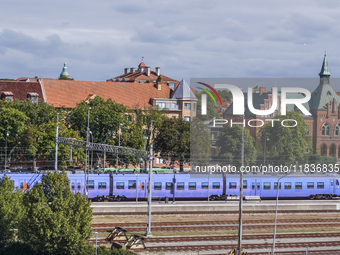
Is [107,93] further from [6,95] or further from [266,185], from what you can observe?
[266,185]

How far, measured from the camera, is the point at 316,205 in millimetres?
76625

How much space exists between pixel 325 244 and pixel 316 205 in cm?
1287

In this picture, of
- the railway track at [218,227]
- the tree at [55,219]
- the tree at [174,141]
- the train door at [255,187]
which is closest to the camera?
the tree at [55,219]

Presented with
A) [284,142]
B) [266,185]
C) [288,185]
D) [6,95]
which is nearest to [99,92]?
[6,95]

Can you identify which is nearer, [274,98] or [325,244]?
[325,244]

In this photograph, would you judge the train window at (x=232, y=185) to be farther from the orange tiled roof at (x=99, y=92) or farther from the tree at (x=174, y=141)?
the orange tiled roof at (x=99, y=92)

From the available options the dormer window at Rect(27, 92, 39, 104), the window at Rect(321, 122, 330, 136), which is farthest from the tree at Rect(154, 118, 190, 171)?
the dormer window at Rect(27, 92, 39, 104)

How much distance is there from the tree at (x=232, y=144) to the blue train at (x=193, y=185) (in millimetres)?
8034

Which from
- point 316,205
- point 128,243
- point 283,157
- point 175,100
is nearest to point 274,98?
point 283,157

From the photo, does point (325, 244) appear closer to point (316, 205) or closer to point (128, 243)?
point (316, 205)

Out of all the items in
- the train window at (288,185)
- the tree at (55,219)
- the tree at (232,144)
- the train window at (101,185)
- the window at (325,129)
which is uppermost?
the window at (325,129)

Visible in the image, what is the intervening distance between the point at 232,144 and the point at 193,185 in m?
12.3

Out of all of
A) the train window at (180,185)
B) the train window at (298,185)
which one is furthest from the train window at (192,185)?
the train window at (298,185)

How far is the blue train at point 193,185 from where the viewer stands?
255ft
